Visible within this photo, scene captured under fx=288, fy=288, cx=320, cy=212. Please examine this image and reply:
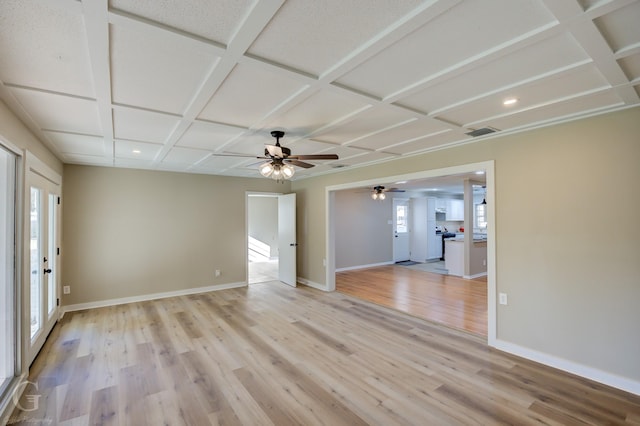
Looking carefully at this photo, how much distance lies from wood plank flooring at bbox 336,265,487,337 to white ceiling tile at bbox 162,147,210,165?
12.1 ft

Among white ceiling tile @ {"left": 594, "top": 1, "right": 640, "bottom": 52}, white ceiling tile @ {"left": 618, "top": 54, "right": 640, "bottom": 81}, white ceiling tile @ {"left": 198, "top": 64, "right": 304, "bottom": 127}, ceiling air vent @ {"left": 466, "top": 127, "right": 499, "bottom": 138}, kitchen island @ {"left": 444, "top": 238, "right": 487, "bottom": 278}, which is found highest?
white ceiling tile @ {"left": 594, "top": 1, "right": 640, "bottom": 52}

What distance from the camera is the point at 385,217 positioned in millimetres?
9047

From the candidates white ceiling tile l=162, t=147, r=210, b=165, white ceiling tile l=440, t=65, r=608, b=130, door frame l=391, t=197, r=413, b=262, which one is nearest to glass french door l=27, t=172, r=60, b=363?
white ceiling tile l=162, t=147, r=210, b=165

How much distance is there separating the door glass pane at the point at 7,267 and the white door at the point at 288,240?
14.2 ft

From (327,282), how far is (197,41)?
504 centimetres

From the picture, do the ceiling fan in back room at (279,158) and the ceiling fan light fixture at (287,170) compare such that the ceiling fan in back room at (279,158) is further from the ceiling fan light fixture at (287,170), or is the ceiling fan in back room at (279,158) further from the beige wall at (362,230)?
the beige wall at (362,230)

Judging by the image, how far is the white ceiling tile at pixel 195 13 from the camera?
128 centimetres

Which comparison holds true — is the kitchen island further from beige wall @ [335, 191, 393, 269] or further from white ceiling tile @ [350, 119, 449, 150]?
white ceiling tile @ [350, 119, 449, 150]

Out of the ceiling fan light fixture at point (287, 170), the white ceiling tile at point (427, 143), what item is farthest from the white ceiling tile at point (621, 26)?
the ceiling fan light fixture at point (287, 170)

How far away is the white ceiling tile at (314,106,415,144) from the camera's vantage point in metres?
2.56

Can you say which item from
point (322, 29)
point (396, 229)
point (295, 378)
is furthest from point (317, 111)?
point (396, 229)

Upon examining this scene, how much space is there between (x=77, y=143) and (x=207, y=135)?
1744 millimetres

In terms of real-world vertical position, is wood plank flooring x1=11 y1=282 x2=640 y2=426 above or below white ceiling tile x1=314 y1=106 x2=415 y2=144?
below

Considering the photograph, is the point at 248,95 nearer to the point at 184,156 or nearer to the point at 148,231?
the point at 184,156
